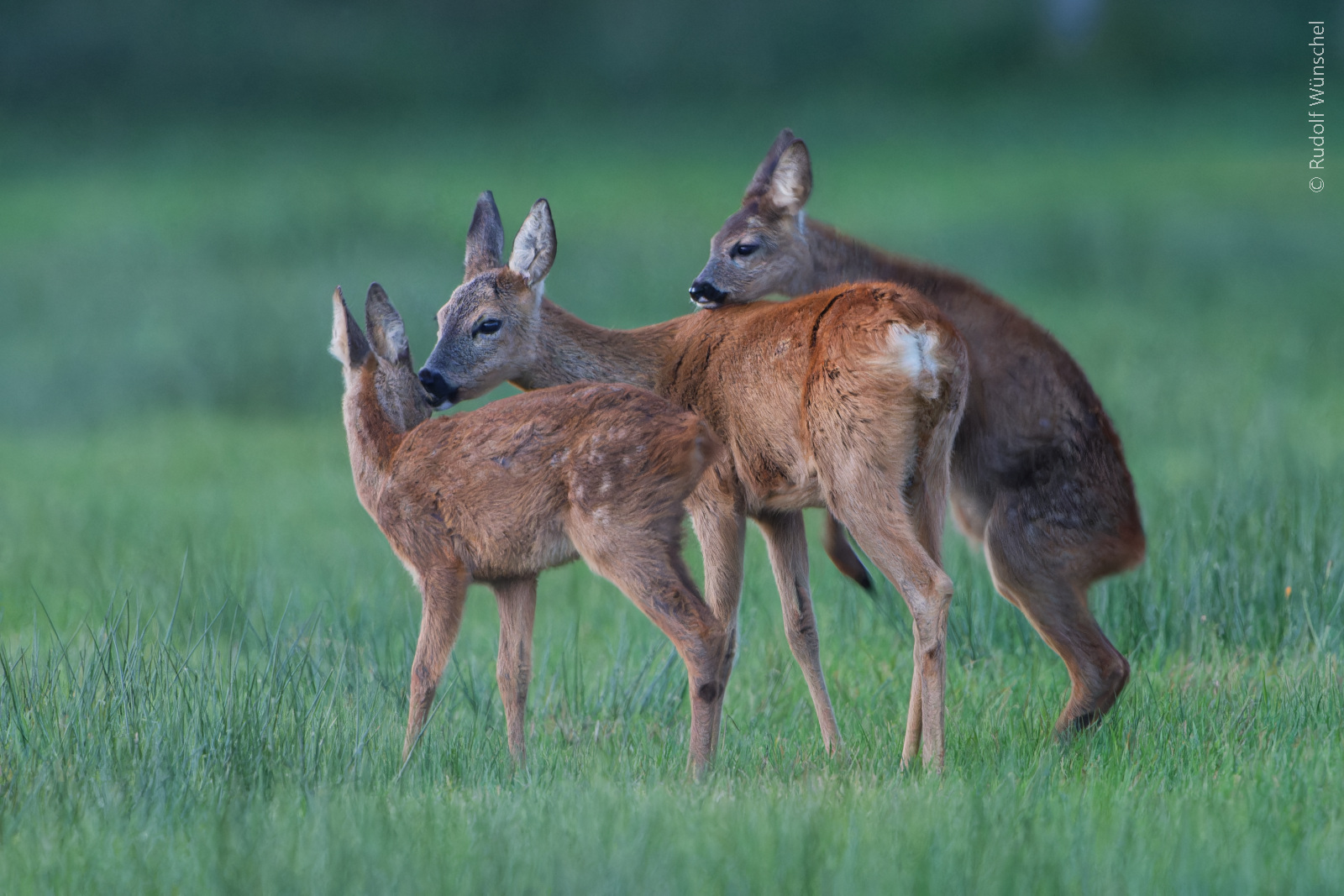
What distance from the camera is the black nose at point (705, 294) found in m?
7.50

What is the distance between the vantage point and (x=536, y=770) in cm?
508

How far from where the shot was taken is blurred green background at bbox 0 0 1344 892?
4.34 meters

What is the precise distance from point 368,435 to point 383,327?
480 millimetres

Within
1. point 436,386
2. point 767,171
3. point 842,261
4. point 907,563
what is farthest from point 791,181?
point 907,563

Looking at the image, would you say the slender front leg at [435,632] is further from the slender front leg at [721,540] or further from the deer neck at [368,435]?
the slender front leg at [721,540]

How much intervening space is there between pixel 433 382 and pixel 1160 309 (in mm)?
16184

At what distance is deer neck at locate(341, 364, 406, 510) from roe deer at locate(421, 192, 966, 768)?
32cm

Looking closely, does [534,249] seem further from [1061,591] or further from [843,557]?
[1061,591]

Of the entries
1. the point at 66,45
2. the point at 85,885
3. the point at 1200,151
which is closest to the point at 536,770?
the point at 85,885

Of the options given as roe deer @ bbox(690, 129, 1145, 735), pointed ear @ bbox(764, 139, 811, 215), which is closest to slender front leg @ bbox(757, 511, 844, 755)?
roe deer @ bbox(690, 129, 1145, 735)

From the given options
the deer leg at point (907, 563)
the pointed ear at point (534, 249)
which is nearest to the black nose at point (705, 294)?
the pointed ear at point (534, 249)

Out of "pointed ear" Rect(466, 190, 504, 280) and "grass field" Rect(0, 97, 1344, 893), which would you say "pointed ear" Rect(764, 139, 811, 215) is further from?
"grass field" Rect(0, 97, 1344, 893)

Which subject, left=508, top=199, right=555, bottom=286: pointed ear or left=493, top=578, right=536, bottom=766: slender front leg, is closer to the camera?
left=493, top=578, right=536, bottom=766: slender front leg

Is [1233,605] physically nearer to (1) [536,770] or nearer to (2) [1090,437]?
(2) [1090,437]
